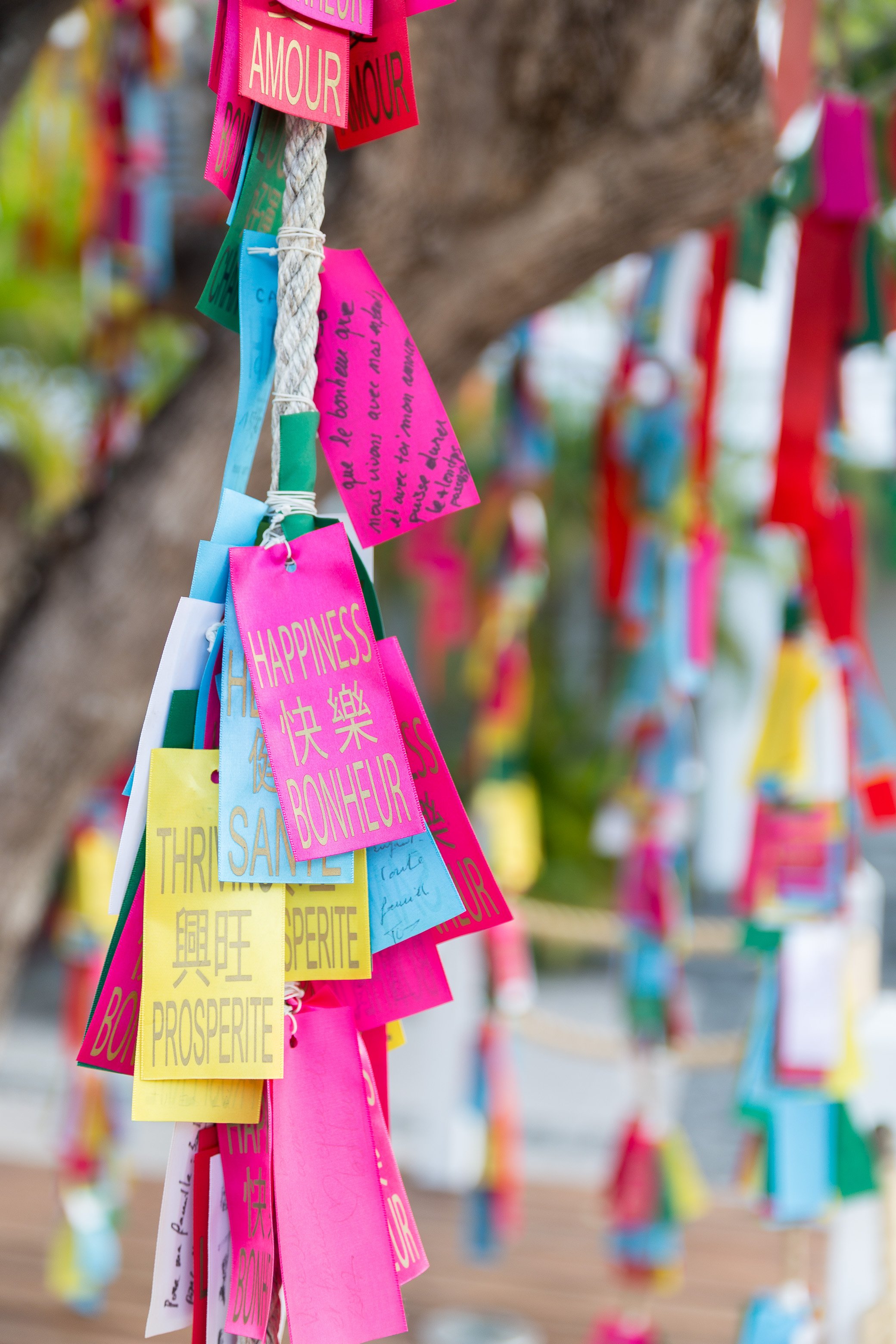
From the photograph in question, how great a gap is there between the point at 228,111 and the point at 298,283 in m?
0.06

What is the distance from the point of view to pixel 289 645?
1.18ft

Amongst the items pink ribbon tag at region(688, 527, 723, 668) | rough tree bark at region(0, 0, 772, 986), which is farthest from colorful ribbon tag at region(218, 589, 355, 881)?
pink ribbon tag at region(688, 527, 723, 668)

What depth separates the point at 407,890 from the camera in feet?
1.21

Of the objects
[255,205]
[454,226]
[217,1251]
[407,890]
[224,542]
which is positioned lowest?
[217,1251]

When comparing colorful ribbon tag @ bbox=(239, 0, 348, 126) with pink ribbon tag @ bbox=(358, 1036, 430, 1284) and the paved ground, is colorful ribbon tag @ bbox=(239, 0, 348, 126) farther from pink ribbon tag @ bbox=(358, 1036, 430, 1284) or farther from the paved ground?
the paved ground

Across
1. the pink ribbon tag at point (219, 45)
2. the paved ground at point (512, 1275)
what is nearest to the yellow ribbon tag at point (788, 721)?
the pink ribbon tag at point (219, 45)

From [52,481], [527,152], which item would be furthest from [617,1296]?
[52,481]

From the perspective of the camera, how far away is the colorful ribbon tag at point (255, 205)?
1.23 feet

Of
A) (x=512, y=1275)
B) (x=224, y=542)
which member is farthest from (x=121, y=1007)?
(x=512, y=1275)

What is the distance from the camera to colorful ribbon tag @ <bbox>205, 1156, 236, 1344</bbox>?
1.20 feet

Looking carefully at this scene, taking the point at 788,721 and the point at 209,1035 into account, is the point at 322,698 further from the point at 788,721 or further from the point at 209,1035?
the point at 788,721

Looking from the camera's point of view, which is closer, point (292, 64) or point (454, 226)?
point (292, 64)

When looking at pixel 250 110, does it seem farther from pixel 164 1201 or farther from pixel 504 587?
pixel 504 587

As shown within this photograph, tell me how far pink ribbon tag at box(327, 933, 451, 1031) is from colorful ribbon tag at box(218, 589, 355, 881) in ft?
0.10
